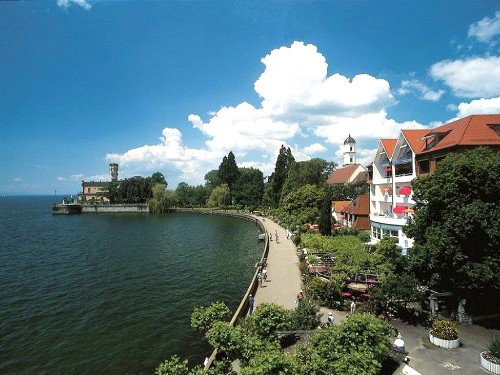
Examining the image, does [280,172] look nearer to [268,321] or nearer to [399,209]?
[399,209]

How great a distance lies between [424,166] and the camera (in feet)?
108

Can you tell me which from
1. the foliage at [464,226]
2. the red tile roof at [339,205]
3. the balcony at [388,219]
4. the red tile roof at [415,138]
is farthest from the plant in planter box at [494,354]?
the red tile roof at [339,205]

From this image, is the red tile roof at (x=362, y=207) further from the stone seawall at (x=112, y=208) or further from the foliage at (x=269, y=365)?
the stone seawall at (x=112, y=208)

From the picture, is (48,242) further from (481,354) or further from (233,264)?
(481,354)

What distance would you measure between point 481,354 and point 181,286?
82.7 ft

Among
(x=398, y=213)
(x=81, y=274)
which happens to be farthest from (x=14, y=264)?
(x=398, y=213)

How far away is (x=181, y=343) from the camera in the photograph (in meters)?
22.1

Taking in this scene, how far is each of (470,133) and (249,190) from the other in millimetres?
90467

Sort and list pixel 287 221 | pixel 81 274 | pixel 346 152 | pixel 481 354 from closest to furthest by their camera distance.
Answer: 1. pixel 481 354
2. pixel 81 274
3. pixel 287 221
4. pixel 346 152

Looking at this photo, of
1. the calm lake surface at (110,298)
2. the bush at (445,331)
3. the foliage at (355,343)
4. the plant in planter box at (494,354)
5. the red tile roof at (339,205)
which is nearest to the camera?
the foliage at (355,343)

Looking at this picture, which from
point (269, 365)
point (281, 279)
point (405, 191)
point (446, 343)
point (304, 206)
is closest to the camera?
point (269, 365)

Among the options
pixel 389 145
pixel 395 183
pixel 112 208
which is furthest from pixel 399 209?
pixel 112 208

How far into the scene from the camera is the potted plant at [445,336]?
17.5m

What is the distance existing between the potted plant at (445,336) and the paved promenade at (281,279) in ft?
30.6
